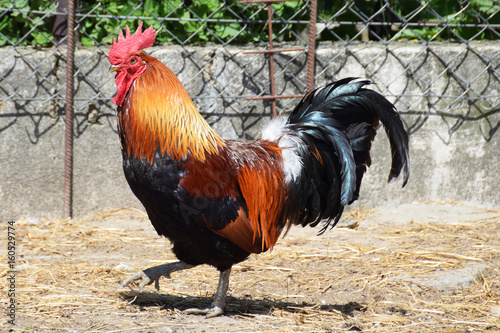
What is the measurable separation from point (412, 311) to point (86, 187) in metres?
3.39

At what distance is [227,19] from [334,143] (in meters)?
2.89

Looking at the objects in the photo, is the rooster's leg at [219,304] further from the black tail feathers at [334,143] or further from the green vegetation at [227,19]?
the green vegetation at [227,19]

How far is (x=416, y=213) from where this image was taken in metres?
5.61

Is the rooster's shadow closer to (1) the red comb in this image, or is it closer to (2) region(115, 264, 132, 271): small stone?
(2) region(115, 264, 132, 271): small stone

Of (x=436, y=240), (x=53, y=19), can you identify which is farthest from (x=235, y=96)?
(x=436, y=240)

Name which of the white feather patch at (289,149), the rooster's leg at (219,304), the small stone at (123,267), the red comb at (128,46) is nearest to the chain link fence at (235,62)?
the small stone at (123,267)

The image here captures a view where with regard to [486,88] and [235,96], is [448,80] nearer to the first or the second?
[486,88]

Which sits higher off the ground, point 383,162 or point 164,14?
point 164,14

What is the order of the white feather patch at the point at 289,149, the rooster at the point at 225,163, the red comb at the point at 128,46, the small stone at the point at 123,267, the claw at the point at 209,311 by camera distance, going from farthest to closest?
the small stone at the point at 123,267
the white feather patch at the point at 289,149
the claw at the point at 209,311
the red comb at the point at 128,46
the rooster at the point at 225,163

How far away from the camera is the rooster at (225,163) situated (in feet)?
10.1

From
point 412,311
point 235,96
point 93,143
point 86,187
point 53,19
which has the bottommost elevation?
point 412,311

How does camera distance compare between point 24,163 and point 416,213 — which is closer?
point 24,163

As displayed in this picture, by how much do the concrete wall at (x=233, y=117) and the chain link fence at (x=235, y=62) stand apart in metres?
0.01

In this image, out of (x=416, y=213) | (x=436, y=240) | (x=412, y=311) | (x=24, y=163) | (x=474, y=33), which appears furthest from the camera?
(x=474, y=33)
